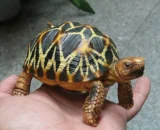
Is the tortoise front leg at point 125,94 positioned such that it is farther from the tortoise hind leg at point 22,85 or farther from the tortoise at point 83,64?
the tortoise hind leg at point 22,85

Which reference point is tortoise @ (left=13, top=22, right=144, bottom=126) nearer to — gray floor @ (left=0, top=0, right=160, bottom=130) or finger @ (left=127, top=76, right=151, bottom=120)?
finger @ (left=127, top=76, right=151, bottom=120)

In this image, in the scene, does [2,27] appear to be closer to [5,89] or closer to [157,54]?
[157,54]

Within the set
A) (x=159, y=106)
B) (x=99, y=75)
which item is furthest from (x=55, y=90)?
(x=159, y=106)

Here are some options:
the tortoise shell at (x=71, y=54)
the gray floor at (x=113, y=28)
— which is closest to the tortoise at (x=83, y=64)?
the tortoise shell at (x=71, y=54)

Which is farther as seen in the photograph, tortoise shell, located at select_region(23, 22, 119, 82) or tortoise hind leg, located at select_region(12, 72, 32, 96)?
tortoise hind leg, located at select_region(12, 72, 32, 96)

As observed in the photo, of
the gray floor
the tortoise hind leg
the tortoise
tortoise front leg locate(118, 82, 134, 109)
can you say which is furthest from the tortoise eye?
the gray floor
